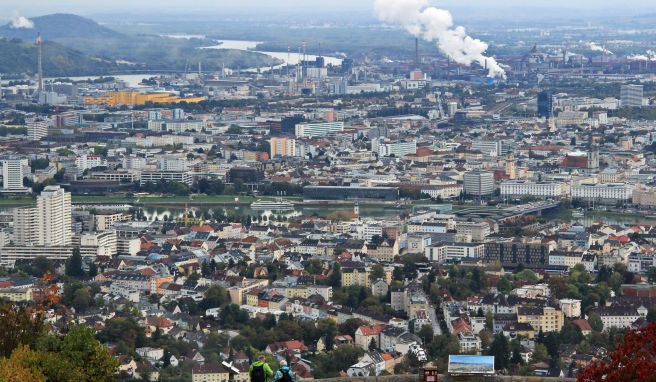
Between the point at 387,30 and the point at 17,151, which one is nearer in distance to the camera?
the point at 17,151

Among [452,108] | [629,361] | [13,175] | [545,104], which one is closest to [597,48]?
[452,108]

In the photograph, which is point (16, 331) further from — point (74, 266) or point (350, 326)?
point (74, 266)

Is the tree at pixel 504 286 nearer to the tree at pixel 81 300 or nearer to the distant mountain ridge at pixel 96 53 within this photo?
the tree at pixel 81 300

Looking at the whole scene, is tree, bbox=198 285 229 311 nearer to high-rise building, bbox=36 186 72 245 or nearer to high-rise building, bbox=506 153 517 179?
high-rise building, bbox=36 186 72 245

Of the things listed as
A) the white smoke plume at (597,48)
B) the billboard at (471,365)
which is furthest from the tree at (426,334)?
the white smoke plume at (597,48)

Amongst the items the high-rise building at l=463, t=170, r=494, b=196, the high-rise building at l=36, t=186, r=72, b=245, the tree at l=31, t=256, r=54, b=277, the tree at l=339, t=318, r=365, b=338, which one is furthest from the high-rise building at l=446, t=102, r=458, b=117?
the tree at l=339, t=318, r=365, b=338

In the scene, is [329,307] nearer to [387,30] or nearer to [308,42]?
[308,42]

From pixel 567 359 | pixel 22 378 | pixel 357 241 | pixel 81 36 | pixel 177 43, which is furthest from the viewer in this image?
pixel 81 36

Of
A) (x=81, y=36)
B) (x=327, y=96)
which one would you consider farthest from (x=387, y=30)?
(x=327, y=96)
